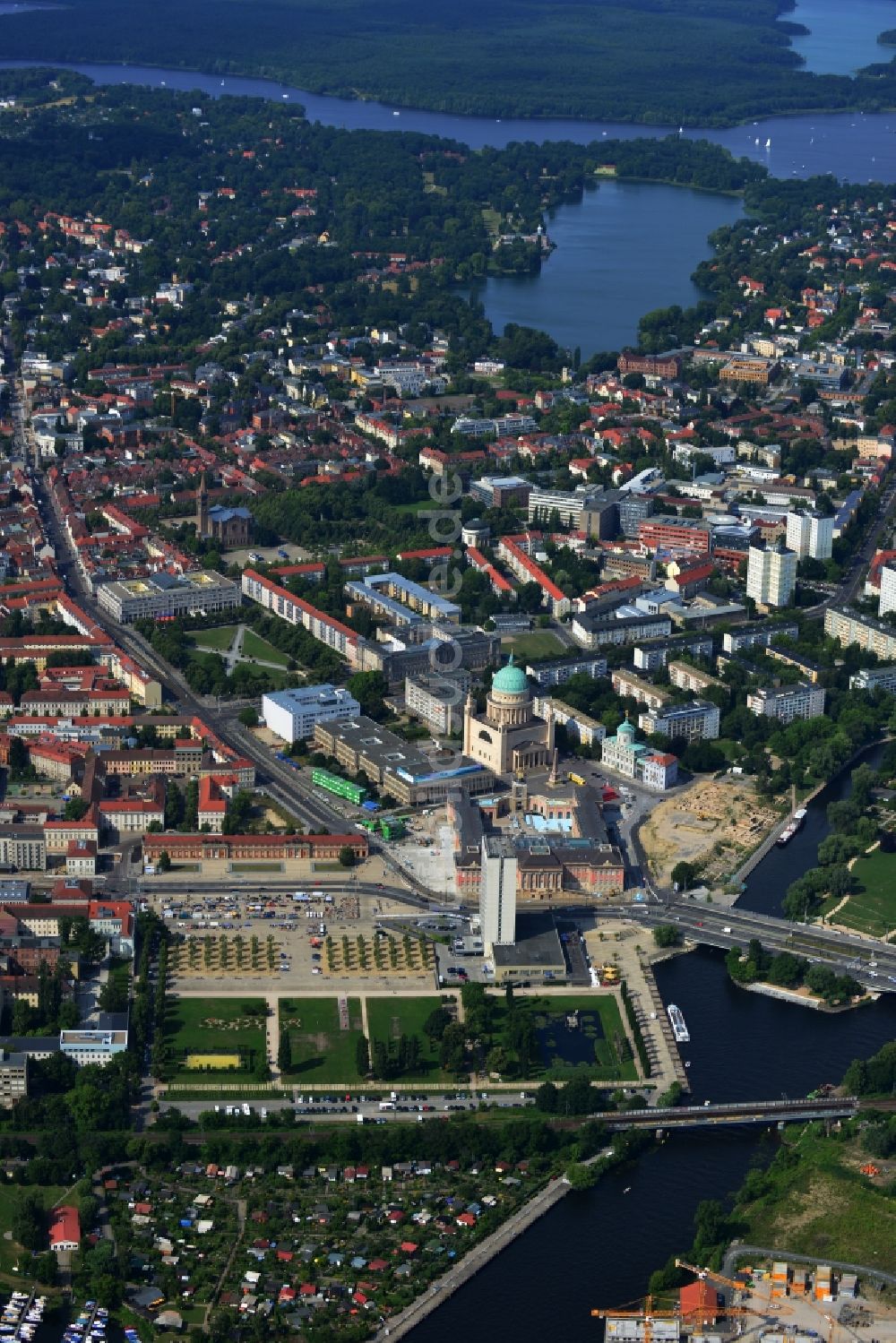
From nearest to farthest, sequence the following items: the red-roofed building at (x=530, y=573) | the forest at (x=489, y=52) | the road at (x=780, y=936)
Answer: the road at (x=780, y=936) → the red-roofed building at (x=530, y=573) → the forest at (x=489, y=52)

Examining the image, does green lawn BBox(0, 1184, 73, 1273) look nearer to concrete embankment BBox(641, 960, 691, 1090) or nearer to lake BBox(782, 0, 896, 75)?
concrete embankment BBox(641, 960, 691, 1090)

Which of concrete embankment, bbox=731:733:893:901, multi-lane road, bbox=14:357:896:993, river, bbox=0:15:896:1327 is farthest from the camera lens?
concrete embankment, bbox=731:733:893:901

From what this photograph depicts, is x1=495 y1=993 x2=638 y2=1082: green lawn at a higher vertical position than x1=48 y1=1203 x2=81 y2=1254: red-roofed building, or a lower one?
higher

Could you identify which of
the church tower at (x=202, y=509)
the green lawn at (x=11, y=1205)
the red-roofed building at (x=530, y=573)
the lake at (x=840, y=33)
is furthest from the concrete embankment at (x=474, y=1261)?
the lake at (x=840, y=33)

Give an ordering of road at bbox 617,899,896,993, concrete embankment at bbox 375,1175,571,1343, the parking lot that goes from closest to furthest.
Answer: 1. concrete embankment at bbox 375,1175,571,1343
2. the parking lot
3. road at bbox 617,899,896,993

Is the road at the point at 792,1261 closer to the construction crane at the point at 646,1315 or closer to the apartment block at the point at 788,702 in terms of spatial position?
the construction crane at the point at 646,1315

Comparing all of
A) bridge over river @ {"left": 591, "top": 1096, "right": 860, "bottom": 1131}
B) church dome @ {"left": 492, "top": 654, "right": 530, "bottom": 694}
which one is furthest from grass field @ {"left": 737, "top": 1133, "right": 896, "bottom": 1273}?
church dome @ {"left": 492, "top": 654, "right": 530, "bottom": 694}

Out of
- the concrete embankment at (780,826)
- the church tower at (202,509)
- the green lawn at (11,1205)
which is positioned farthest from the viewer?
the church tower at (202,509)
